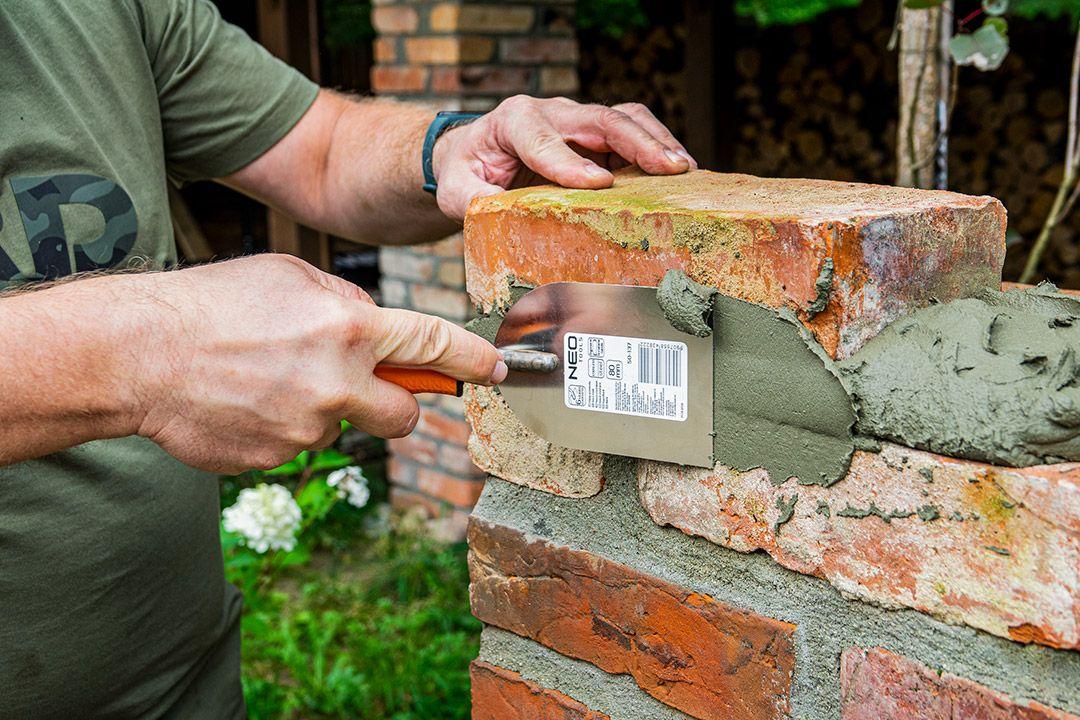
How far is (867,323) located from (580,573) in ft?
1.33

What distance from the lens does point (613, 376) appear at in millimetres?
944

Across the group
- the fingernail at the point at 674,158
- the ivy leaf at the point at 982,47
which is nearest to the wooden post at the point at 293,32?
the ivy leaf at the point at 982,47

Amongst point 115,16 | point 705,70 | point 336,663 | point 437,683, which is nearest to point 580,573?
point 115,16

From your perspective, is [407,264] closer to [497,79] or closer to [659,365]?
[497,79]

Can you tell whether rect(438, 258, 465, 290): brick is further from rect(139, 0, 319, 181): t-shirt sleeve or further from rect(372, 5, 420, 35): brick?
rect(139, 0, 319, 181): t-shirt sleeve

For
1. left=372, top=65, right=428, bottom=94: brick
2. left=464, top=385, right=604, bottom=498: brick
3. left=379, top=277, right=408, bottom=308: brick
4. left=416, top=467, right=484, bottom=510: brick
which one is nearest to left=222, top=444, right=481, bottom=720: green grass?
left=416, top=467, right=484, bottom=510: brick

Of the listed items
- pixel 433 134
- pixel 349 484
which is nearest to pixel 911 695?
pixel 433 134

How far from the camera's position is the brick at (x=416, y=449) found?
384 centimetres

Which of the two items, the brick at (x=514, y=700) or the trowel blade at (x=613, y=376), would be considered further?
the brick at (x=514, y=700)

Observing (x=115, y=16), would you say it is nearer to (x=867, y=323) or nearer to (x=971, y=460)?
(x=867, y=323)

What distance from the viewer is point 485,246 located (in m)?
1.06

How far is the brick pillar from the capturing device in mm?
3398

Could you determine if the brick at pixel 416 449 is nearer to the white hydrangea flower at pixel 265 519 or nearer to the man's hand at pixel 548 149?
the white hydrangea flower at pixel 265 519

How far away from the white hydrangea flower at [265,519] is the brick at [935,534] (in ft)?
5.80
